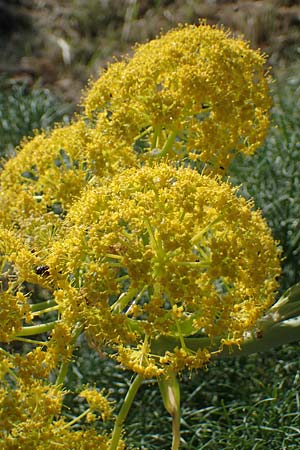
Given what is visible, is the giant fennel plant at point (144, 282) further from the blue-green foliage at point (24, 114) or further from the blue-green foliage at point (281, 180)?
the blue-green foliage at point (24, 114)

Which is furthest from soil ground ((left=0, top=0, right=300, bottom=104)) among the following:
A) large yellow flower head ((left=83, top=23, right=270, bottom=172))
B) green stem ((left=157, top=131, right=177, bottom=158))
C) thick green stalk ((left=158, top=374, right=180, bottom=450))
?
thick green stalk ((left=158, top=374, right=180, bottom=450))

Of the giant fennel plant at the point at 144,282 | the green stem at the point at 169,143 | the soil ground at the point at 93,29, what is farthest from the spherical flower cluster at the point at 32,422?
the soil ground at the point at 93,29

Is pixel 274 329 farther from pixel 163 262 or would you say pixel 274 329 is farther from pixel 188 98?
pixel 188 98

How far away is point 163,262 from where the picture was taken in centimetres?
208

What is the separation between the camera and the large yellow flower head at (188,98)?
2.58m

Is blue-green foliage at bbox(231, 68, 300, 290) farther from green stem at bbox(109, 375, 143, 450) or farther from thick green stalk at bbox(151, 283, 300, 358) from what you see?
green stem at bbox(109, 375, 143, 450)

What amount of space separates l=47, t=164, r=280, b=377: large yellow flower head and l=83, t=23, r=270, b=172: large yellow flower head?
1.32 ft

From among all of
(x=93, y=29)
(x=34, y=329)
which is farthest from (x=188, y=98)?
(x=93, y=29)

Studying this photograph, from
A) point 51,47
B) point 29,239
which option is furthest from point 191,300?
point 51,47

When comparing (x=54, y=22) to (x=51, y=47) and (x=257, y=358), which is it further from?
(x=257, y=358)

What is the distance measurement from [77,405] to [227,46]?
1.67 m

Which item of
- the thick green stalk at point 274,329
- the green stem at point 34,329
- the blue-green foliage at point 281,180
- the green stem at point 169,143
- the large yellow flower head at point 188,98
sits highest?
the large yellow flower head at point 188,98

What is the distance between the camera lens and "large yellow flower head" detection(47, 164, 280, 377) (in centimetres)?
207

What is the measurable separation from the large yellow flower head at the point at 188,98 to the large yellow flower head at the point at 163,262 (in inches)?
15.9
